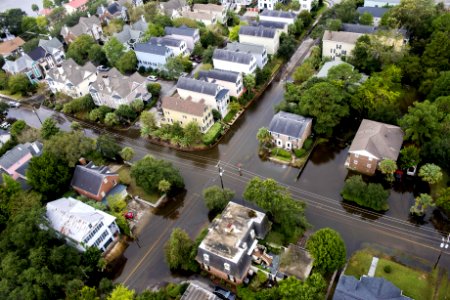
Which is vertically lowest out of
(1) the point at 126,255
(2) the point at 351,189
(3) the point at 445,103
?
(1) the point at 126,255

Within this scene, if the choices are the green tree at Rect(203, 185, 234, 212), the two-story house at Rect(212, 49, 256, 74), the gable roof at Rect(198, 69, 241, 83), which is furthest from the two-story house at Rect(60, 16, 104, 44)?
the green tree at Rect(203, 185, 234, 212)

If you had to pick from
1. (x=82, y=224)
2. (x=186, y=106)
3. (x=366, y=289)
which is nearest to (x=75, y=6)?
(x=186, y=106)

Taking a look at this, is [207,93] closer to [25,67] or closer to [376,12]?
[376,12]

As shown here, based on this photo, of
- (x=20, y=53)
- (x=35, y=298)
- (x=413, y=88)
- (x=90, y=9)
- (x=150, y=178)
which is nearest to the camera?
(x=35, y=298)

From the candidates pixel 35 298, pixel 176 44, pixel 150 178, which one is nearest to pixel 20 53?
pixel 176 44

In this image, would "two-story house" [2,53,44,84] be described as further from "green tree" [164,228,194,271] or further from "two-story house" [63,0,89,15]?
"green tree" [164,228,194,271]

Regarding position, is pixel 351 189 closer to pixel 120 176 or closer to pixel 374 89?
pixel 374 89
